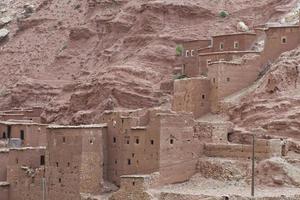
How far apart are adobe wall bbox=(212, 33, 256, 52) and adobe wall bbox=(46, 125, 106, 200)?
35.1 feet

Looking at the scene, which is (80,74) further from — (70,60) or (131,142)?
(131,142)

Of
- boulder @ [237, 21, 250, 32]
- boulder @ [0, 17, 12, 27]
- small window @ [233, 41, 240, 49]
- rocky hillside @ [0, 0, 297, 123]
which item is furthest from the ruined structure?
boulder @ [0, 17, 12, 27]

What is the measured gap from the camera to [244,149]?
40219 mm

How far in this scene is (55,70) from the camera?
65438 millimetres

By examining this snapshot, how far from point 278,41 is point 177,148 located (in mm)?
9054

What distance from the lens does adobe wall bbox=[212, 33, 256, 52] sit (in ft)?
161

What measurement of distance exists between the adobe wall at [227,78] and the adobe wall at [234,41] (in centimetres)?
381

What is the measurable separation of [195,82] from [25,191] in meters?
9.57

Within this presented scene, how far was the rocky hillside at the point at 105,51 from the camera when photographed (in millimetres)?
53625

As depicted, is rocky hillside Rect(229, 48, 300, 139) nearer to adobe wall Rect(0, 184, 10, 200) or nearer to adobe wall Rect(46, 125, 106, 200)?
adobe wall Rect(46, 125, 106, 200)

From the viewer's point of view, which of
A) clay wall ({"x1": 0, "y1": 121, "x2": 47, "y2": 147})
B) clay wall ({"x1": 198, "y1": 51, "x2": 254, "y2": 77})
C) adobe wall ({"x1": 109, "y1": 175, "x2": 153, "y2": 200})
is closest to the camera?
adobe wall ({"x1": 109, "y1": 175, "x2": 153, "y2": 200})

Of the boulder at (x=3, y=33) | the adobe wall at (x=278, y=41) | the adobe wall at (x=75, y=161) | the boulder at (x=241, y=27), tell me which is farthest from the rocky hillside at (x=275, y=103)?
the boulder at (x=3, y=33)

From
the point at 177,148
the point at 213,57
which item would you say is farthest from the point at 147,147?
the point at 213,57

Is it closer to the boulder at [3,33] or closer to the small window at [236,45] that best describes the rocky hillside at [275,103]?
the small window at [236,45]
